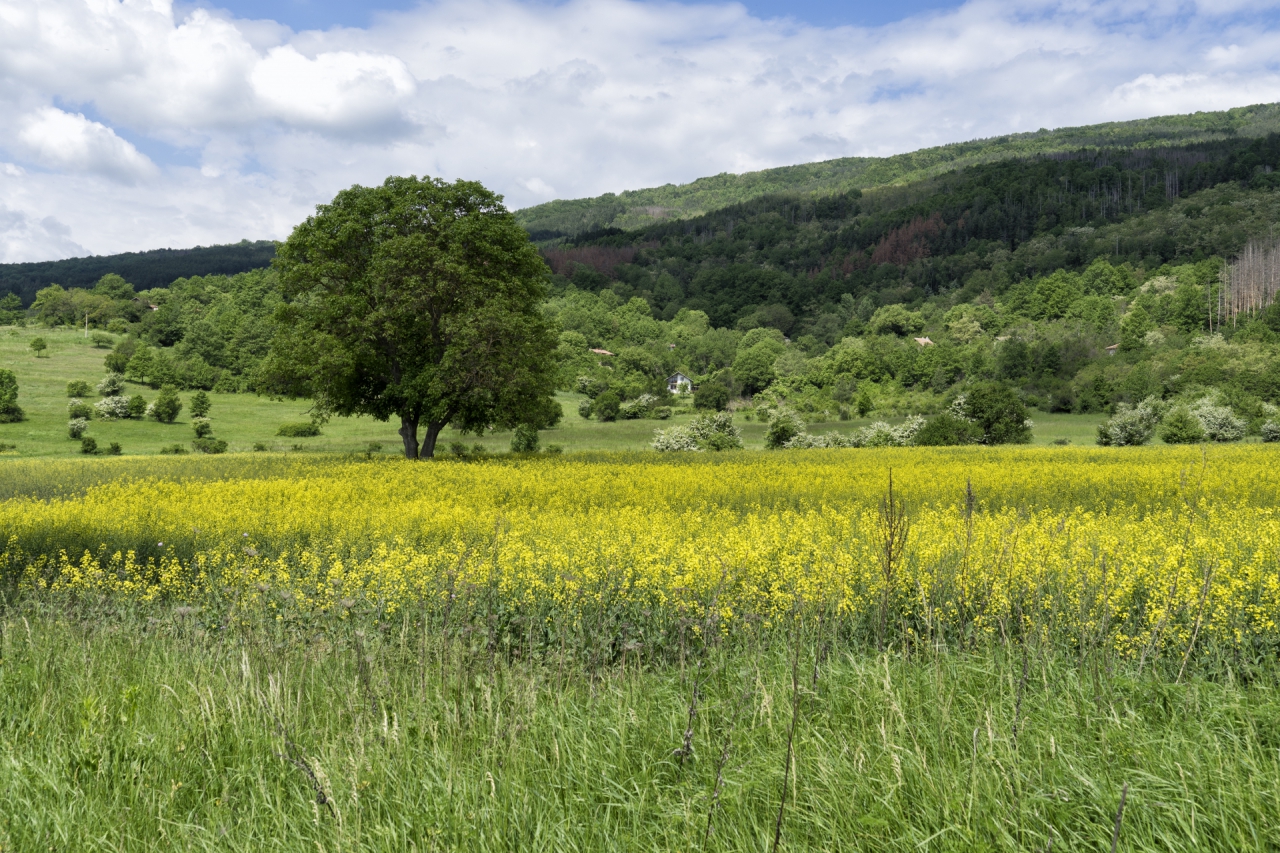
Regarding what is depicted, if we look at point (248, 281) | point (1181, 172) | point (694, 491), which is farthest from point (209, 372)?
point (1181, 172)

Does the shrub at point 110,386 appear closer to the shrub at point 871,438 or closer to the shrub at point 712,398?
the shrub at point 712,398

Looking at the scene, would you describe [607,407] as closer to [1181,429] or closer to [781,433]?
[781,433]

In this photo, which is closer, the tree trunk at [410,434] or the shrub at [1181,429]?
the tree trunk at [410,434]

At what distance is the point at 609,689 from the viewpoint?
4555 millimetres

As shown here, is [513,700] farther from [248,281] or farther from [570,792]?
[248,281]

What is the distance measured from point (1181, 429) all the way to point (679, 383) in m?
78.8

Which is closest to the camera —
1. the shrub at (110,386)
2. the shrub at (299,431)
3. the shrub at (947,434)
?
the shrub at (947,434)

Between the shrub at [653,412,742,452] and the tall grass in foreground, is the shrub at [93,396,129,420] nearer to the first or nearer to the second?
the shrub at [653,412,742,452]

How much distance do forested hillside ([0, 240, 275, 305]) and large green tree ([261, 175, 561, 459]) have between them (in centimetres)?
15972

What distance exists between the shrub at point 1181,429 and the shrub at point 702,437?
22.4 meters

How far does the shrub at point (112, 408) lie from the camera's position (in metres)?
54.6

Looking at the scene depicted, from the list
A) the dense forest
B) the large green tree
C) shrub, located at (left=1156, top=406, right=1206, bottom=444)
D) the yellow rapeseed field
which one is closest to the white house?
the dense forest

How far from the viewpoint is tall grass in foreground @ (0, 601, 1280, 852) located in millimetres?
2961

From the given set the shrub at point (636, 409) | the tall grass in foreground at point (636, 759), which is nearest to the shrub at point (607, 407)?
the shrub at point (636, 409)
